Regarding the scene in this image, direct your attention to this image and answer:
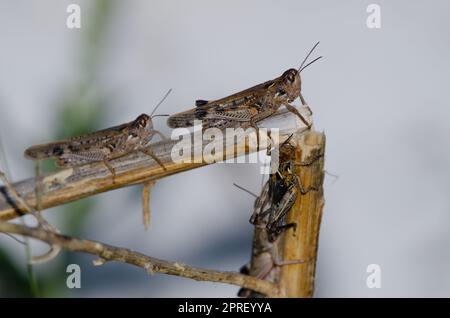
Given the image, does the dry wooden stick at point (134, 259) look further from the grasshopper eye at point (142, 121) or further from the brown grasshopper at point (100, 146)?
the grasshopper eye at point (142, 121)

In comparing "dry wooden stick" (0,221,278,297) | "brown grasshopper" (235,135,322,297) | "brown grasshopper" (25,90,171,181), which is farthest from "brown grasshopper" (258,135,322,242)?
"brown grasshopper" (25,90,171,181)

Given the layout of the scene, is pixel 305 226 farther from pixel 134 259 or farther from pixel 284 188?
pixel 134 259

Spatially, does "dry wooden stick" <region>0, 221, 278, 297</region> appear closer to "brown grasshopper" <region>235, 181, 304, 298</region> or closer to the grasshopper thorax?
"brown grasshopper" <region>235, 181, 304, 298</region>

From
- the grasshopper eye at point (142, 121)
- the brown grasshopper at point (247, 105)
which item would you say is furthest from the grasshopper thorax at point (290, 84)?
the grasshopper eye at point (142, 121)

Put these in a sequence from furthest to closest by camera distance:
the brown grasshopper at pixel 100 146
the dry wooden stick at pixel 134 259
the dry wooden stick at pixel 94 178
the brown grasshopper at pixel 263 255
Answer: the brown grasshopper at pixel 100 146 < the brown grasshopper at pixel 263 255 < the dry wooden stick at pixel 94 178 < the dry wooden stick at pixel 134 259

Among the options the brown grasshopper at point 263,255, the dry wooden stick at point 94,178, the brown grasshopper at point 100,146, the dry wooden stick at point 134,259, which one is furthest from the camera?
the brown grasshopper at point 100,146

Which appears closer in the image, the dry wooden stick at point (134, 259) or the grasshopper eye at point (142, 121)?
the dry wooden stick at point (134, 259)
